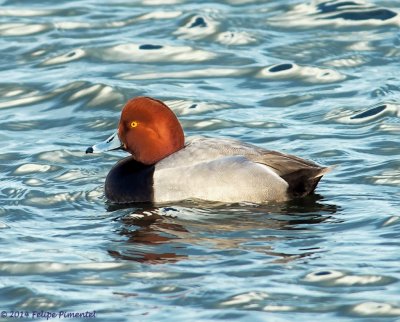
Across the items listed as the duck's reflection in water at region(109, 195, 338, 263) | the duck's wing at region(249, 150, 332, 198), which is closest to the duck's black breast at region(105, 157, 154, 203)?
the duck's reflection in water at region(109, 195, 338, 263)

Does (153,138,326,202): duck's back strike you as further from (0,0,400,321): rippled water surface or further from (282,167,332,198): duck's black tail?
(0,0,400,321): rippled water surface

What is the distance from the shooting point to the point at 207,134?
11.5 metres

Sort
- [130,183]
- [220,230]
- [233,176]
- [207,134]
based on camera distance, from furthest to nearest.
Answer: [207,134], [130,183], [233,176], [220,230]

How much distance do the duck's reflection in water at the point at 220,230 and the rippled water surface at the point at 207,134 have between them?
2 cm

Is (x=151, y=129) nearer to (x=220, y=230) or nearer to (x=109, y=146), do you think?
(x=109, y=146)

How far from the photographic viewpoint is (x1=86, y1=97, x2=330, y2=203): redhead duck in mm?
9156

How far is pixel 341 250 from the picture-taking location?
7852 mm

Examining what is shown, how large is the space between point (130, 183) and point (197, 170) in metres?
0.60

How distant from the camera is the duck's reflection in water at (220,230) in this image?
7906mm

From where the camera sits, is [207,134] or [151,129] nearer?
[151,129]

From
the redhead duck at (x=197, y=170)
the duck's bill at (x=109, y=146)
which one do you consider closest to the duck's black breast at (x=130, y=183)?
the redhead duck at (x=197, y=170)

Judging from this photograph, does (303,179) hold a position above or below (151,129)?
below

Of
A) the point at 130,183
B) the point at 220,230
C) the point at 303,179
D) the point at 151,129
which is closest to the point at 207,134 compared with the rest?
the point at 151,129

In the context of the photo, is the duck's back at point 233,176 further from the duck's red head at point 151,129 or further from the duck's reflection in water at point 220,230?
the duck's red head at point 151,129
